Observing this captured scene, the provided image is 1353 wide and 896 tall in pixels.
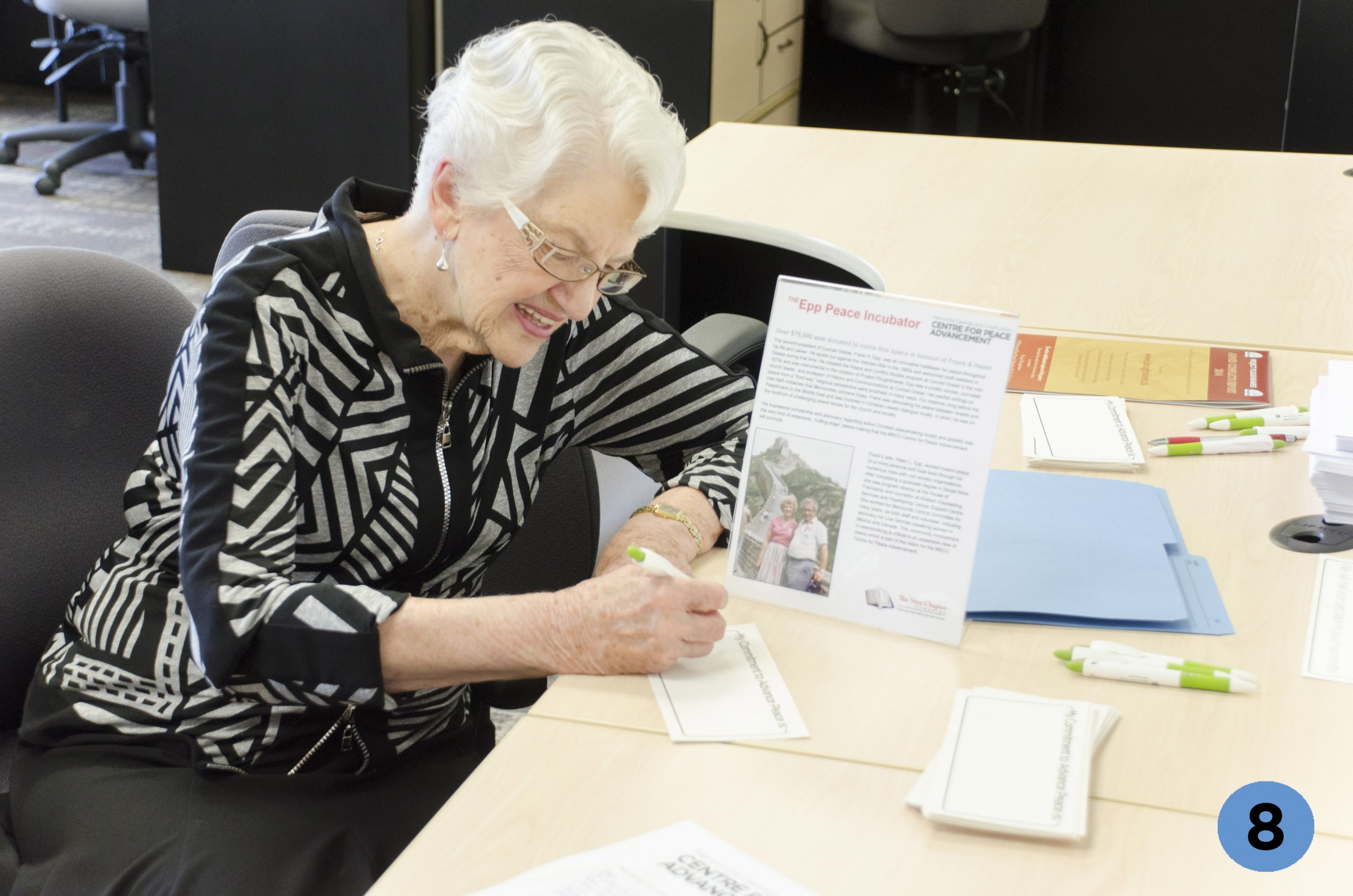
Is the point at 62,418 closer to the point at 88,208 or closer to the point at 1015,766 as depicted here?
the point at 1015,766

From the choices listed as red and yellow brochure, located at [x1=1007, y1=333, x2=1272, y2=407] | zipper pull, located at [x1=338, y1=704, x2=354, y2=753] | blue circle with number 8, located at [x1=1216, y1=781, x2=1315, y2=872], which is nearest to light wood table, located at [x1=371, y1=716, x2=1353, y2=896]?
blue circle with number 8, located at [x1=1216, y1=781, x2=1315, y2=872]

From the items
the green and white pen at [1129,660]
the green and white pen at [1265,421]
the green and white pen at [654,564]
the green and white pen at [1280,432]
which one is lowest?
the green and white pen at [1129,660]

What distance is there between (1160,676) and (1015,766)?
178 millimetres

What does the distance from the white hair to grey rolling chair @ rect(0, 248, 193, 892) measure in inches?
15.7

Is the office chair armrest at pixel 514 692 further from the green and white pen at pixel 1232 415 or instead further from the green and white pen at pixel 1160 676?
the green and white pen at pixel 1232 415

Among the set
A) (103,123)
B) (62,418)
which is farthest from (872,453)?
(103,123)

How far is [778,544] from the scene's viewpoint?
1.15m

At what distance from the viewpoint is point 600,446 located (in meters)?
1.55

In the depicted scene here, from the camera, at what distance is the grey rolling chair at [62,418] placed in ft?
4.22

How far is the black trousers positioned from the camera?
1118 mm

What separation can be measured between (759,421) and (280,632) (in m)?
Answer: 0.43

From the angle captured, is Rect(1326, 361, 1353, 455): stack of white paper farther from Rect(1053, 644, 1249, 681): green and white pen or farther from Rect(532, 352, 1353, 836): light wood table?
Rect(1053, 644, 1249, 681): green and white pen

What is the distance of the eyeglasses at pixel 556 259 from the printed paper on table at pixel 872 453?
184 millimetres

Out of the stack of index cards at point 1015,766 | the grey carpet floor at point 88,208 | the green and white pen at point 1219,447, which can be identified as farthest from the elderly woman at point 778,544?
the grey carpet floor at point 88,208
